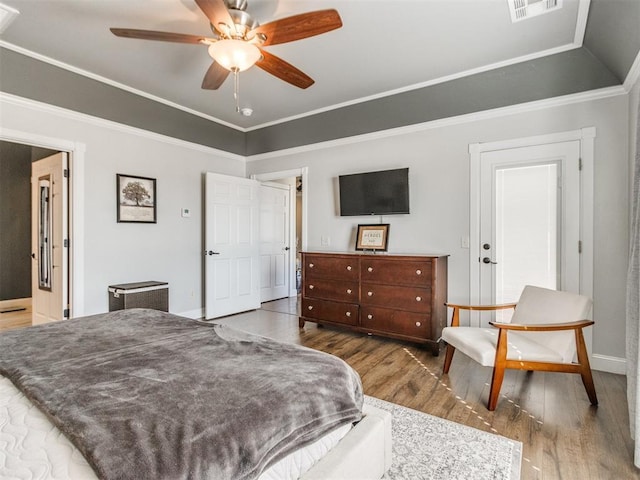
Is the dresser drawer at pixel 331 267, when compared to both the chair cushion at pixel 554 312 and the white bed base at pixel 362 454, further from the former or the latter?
the white bed base at pixel 362 454

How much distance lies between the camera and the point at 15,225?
5855 mm

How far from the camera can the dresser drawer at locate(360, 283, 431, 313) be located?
3402 mm

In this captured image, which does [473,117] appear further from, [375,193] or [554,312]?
[554,312]

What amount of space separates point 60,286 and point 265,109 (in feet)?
10.3

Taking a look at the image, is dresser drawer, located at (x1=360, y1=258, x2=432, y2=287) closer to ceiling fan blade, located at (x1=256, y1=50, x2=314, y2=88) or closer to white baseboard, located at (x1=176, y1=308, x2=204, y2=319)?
ceiling fan blade, located at (x1=256, y1=50, x2=314, y2=88)

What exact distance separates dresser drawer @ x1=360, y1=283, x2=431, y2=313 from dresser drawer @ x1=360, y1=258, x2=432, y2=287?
0.06 metres

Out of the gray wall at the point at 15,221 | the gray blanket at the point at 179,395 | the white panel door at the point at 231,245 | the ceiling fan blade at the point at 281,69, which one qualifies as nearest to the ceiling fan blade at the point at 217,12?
the ceiling fan blade at the point at 281,69

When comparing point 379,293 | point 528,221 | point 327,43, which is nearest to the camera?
point 327,43

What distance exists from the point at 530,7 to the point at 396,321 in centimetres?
287

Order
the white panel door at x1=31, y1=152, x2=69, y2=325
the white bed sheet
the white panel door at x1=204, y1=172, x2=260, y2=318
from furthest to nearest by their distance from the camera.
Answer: the white panel door at x1=204, y1=172, x2=260, y2=318 → the white panel door at x1=31, y1=152, x2=69, y2=325 → the white bed sheet

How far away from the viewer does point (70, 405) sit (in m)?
1.06

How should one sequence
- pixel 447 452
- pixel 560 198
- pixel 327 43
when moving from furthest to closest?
pixel 560 198, pixel 327 43, pixel 447 452

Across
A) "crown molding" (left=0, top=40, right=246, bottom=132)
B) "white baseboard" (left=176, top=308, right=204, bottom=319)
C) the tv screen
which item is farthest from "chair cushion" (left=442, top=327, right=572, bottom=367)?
"crown molding" (left=0, top=40, right=246, bottom=132)

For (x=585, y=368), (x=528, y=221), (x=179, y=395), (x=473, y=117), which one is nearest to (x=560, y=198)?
(x=528, y=221)
